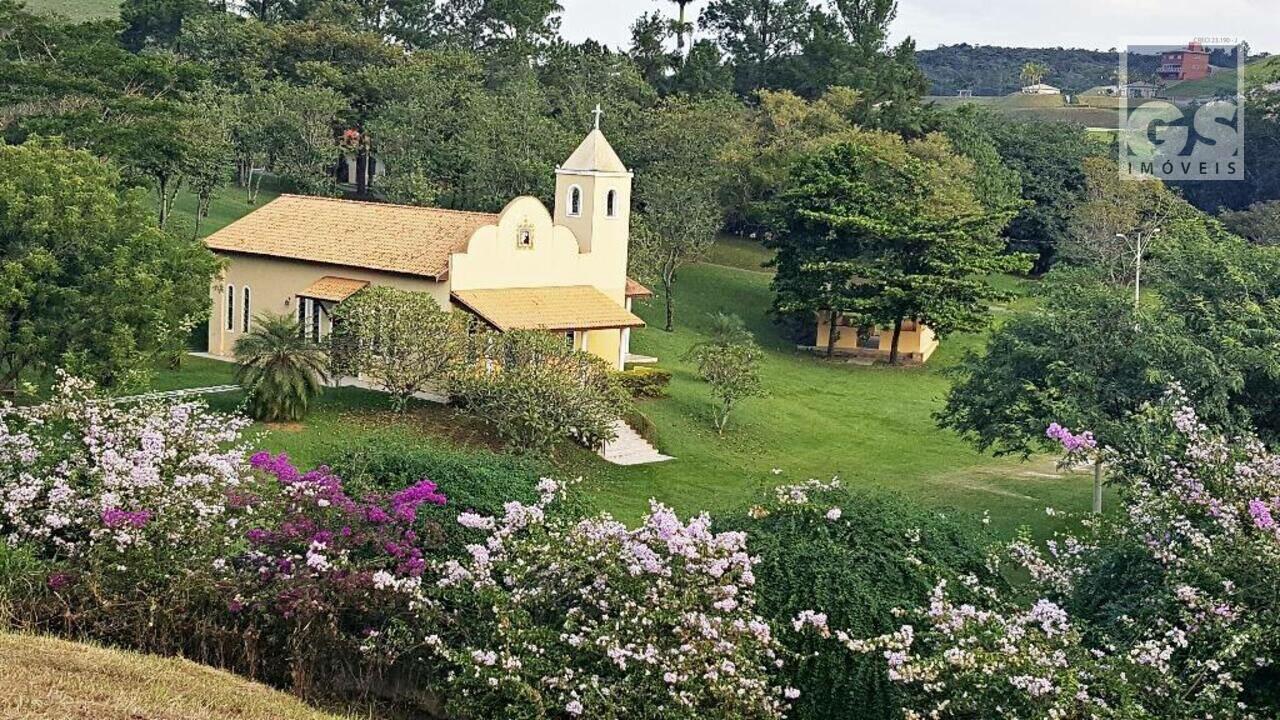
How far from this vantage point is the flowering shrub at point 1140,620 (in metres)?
11.4

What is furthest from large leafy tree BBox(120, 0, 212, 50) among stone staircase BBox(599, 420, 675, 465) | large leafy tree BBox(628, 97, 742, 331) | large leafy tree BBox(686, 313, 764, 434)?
stone staircase BBox(599, 420, 675, 465)

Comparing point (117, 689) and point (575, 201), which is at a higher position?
point (575, 201)

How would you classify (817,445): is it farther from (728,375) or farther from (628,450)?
(628,450)

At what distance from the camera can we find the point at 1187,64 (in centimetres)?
9856

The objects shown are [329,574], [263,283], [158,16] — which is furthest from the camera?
[158,16]

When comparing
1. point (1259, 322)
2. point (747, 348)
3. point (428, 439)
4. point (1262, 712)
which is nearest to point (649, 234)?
point (747, 348)

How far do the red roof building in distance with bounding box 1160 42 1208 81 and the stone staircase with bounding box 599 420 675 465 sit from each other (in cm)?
7636

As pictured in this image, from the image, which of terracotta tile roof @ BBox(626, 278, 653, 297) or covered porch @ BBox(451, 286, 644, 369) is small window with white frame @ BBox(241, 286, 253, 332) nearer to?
covered porch @ BBox(451, 286, 644, 369)

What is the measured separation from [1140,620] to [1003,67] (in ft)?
482

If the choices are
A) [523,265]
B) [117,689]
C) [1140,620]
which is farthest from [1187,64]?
[117,689]

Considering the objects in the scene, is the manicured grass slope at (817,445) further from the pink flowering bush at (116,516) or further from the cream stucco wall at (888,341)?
the pink flowering bush at (116,516)

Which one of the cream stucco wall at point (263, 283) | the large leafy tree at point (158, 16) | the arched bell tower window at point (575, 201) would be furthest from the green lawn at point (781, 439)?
the large leafy tree at point (158, 16)

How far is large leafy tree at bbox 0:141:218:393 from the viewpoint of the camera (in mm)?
24375

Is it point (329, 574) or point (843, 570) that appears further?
point (843, 570)
